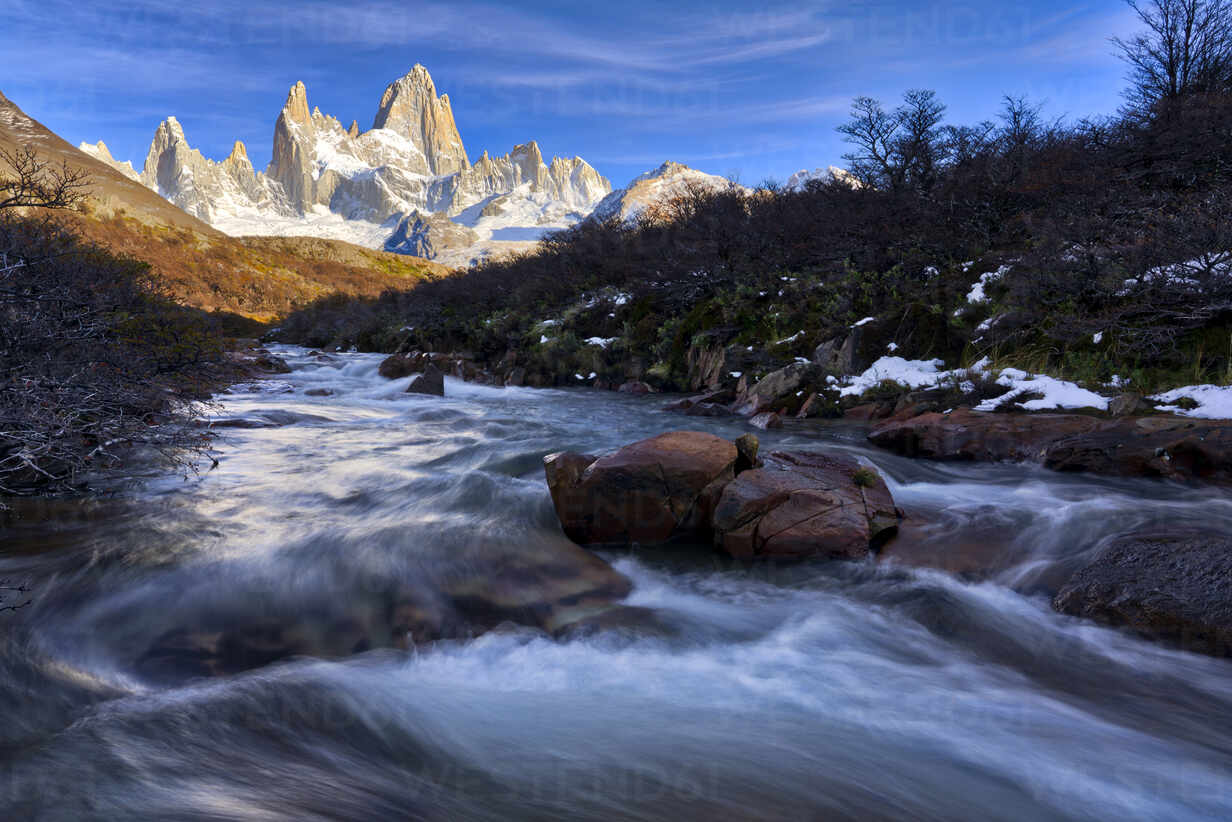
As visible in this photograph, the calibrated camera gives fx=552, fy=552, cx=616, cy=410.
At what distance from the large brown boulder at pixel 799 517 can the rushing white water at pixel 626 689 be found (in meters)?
0.20

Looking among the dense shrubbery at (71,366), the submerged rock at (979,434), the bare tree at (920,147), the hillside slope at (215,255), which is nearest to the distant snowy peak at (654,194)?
the bare tree at (920,147)

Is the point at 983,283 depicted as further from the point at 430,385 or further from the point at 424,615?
the point at 430,385

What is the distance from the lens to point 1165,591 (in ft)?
11.4

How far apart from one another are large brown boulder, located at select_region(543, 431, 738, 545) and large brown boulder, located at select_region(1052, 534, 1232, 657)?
2654mm

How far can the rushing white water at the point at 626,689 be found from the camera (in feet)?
7.75

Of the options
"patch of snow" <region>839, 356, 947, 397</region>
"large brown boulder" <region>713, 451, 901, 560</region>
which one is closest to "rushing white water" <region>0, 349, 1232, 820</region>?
"large brown boulder" <region>713, 451, 901, 560</region>

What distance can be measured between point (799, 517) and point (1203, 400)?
19.2ft

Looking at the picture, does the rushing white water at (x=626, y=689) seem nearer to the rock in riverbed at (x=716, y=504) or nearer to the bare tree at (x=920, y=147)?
the rock in riverbed at (x=716, y=504)

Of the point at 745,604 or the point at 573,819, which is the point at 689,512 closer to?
the point at 745,604

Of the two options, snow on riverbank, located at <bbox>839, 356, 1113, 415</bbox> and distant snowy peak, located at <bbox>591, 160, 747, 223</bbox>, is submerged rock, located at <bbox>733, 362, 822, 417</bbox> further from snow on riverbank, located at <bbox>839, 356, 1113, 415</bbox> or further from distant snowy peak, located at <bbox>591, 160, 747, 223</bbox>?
distant snowy peak, located at <bbox>591, 160, 747, 223</bbox>

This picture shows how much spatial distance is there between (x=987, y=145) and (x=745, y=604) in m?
19.6

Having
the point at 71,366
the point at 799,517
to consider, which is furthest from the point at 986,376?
the point at 71,366

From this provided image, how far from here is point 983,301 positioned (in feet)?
35.8

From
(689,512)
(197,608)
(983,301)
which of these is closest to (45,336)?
(197,608)
